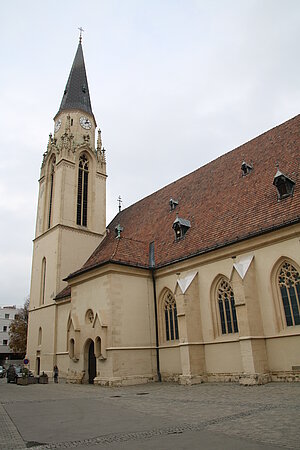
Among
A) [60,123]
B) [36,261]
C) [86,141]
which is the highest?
[60,123]

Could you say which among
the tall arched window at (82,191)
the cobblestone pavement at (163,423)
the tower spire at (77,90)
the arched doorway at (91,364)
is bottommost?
the cobblestone pavement at (163,423)

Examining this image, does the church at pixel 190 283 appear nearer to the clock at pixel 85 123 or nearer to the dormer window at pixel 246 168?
the dormer window at pixel 246 168

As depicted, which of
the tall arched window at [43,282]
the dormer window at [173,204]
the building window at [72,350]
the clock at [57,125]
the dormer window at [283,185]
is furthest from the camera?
the clock at [57,125]

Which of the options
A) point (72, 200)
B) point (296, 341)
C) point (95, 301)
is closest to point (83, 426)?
point (296, 341)

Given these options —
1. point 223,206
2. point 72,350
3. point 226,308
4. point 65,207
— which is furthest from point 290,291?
point 65,207

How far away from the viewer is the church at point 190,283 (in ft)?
48.8

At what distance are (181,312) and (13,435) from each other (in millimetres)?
11167

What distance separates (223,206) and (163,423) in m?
13.3

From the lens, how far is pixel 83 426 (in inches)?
299

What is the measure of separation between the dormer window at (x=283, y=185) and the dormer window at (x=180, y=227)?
5831 mm

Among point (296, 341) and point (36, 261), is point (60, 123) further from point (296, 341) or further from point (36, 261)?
point (296, 341)

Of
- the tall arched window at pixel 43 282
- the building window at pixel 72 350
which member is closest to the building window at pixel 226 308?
the building window at pixel 72 350

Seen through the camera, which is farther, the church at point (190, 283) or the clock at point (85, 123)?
the clock at point (85, 123)

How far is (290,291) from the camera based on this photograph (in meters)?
14.6
